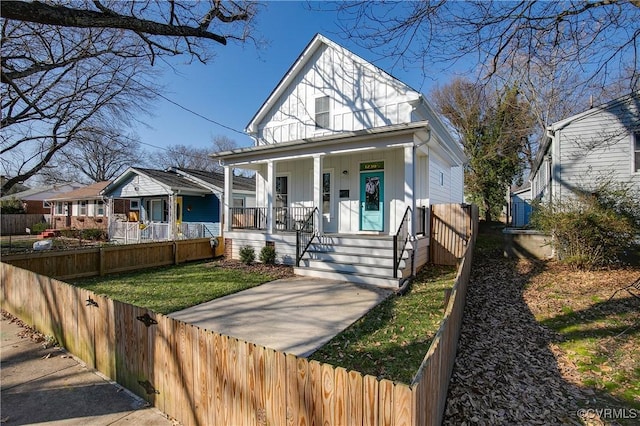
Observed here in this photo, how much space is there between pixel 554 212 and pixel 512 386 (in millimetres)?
7394

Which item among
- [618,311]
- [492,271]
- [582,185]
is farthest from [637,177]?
[618,311]

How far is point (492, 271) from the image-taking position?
9.30m

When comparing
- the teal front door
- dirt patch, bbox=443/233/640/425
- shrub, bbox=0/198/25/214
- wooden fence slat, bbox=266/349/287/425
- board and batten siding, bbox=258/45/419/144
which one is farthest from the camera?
shrub, bbox=0/198/25/214

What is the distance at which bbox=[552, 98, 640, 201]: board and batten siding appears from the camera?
996 cm

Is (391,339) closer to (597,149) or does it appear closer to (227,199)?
(227,199)

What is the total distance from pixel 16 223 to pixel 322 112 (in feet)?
114

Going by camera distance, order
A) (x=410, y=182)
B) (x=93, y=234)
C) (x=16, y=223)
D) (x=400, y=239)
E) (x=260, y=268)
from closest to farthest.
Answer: (x=400, y=239) → (x=410, y=182) → (x=260, y=268) → (x=93, y=234) → (x=16, y=223)

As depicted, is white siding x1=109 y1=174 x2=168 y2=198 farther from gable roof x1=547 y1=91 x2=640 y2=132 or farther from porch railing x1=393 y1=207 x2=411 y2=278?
gable roof x1=547 y1=91 x2=640 y2=132

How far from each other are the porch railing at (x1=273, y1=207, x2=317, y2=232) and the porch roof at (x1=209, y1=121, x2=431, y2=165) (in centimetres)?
217

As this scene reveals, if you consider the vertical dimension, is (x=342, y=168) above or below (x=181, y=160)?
below

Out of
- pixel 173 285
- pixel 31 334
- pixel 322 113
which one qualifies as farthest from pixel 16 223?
pixel 322 113

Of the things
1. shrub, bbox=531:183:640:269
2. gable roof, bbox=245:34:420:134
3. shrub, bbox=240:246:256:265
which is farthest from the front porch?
gable roof, bbox=245:34:420:134

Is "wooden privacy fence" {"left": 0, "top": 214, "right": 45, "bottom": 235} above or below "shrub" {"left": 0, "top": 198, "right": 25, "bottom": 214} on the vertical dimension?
below

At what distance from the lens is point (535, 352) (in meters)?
4.74
